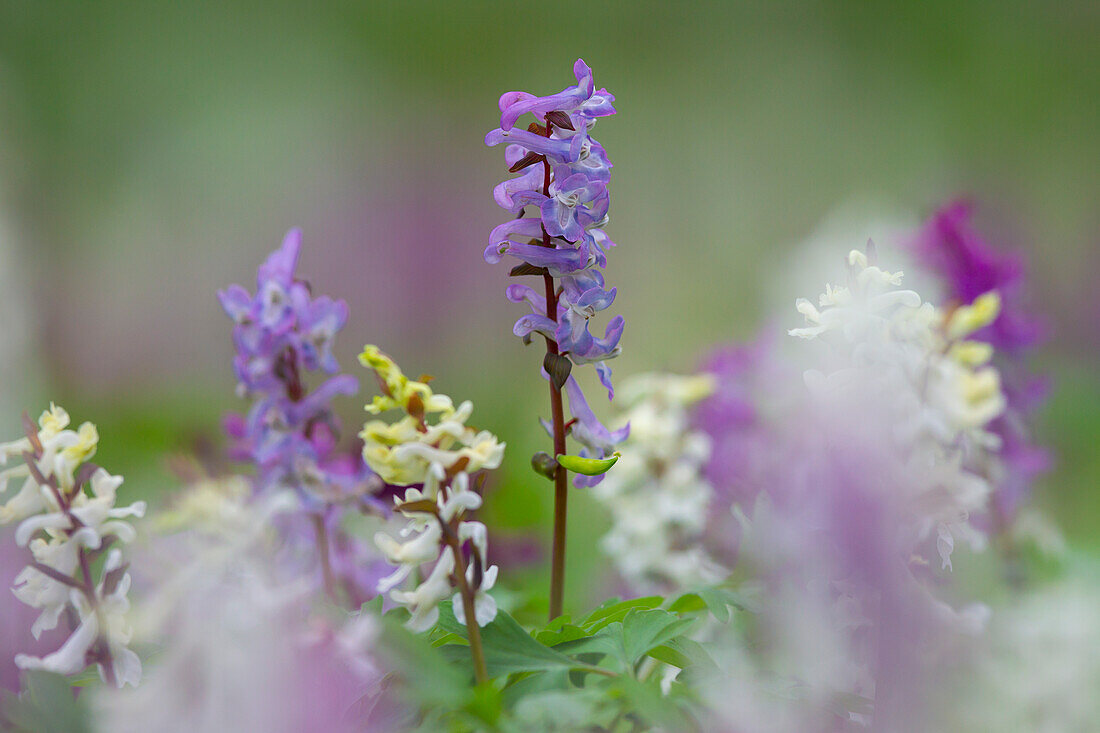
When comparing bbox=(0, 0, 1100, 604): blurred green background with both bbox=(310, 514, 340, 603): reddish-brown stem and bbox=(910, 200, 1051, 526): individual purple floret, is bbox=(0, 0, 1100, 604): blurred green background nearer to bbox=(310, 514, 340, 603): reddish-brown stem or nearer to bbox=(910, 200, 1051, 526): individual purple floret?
bbox=(910, 200, 1051, 526): individual purple floret

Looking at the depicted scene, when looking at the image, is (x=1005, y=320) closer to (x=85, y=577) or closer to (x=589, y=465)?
(x=589, y=465)

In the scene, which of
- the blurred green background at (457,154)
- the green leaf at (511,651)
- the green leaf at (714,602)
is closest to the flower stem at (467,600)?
the green leaf at (511,651)

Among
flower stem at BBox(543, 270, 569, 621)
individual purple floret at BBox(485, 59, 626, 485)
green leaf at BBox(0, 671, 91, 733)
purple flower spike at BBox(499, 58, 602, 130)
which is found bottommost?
green leaf at BBox(0, 671, 91, 733)

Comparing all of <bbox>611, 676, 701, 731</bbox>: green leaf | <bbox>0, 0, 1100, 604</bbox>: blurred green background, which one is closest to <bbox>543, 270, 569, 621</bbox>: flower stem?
<bbox>611, 676, 701, 731</bbox>: green leaf

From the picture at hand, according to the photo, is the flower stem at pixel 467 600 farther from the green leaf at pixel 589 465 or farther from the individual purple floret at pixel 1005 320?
the individual purple floret at pixel 1005 320

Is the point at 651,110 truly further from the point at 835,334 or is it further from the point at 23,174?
the point at 835,334

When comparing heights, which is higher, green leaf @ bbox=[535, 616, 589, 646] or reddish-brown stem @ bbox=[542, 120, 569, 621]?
reddish-brown stem @ bbox=[542, 120, 569, 621]

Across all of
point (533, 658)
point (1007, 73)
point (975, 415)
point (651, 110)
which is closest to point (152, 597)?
point (533, 658)
